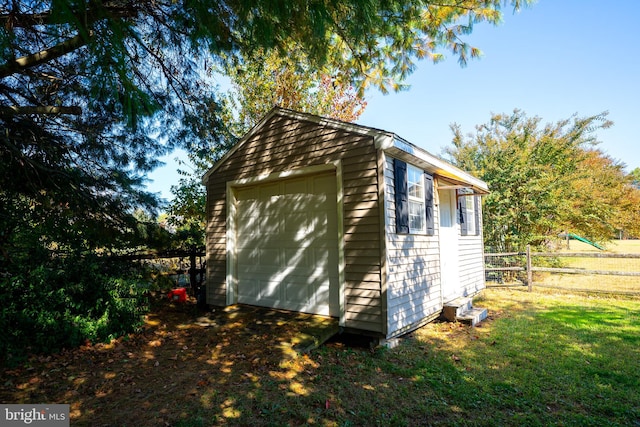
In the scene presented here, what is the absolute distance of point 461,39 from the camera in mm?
5211

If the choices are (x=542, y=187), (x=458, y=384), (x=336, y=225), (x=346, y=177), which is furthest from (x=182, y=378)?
(x=542, y=187)

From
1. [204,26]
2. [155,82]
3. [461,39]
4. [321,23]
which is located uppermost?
[461,39]

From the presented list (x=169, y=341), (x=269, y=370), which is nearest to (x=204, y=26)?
(x=269, y=370)

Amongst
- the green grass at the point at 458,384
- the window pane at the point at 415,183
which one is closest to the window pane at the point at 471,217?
the green grass at the point at 458,384

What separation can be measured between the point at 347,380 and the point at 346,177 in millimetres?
2847

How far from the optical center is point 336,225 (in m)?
5.39

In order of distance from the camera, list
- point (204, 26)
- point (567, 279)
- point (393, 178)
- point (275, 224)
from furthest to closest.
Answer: point (567, 279), point (275, 224), point (393, 178), point (204, 26)

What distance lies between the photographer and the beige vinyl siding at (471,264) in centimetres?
772

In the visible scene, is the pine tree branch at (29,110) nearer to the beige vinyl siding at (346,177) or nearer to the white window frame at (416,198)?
the beige vinyl siding at (346,177)

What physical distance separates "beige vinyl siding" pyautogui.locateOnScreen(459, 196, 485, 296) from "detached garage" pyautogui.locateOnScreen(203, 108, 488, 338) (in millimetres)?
86

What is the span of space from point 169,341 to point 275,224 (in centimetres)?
263

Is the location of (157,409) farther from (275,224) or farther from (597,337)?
(597,337)

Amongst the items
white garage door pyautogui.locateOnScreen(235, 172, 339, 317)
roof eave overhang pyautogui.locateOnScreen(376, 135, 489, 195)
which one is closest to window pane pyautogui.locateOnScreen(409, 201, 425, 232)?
roof eave overhang pyautogui.locateOnScreen(376, 135, 489, 195)

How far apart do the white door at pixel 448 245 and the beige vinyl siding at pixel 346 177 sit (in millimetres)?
2473
